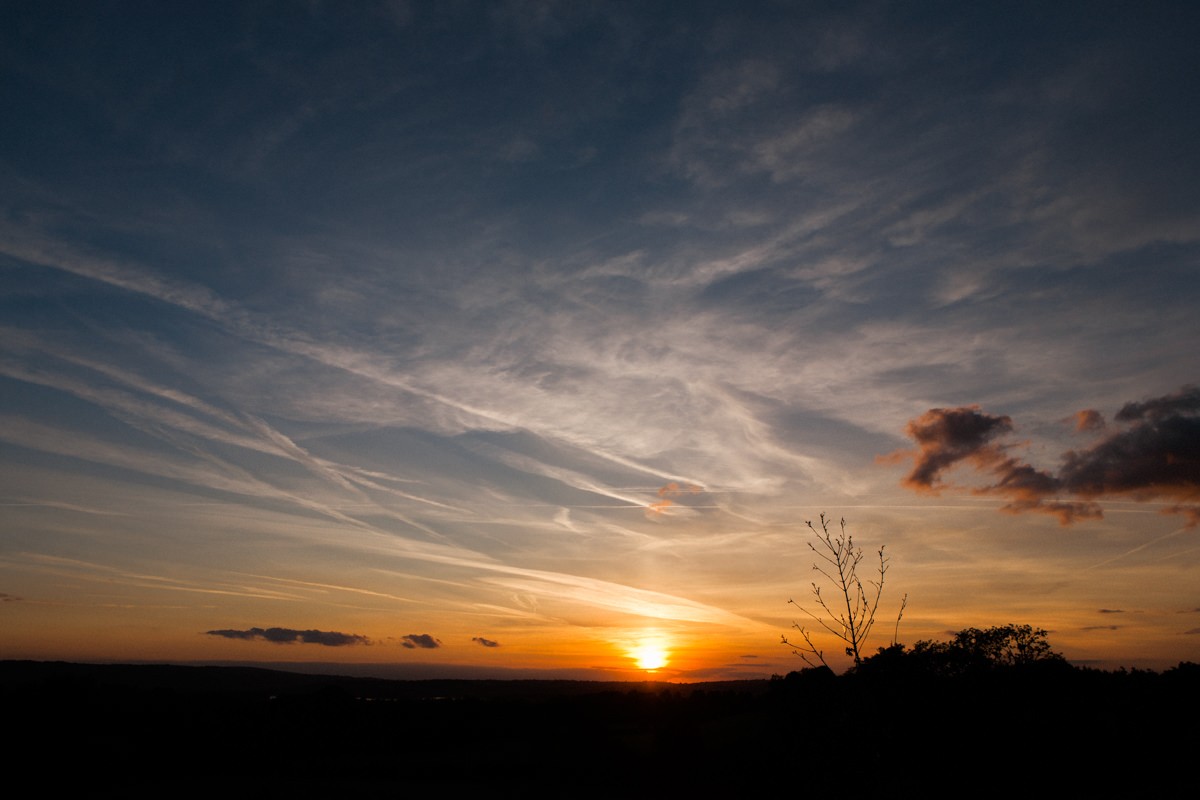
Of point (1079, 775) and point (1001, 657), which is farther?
point (1001, 657)

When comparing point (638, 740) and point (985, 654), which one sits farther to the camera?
point (638, 740)

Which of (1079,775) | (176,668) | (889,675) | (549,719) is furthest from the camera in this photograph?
(176,668)

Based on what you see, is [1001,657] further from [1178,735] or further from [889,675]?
[889,675]

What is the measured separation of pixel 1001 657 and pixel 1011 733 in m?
14.3

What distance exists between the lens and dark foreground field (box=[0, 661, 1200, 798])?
18.7 meters

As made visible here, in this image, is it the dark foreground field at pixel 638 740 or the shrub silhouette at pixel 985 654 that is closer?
the dark foreground field at pixel 638 740

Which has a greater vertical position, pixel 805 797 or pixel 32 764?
pixel 805 797

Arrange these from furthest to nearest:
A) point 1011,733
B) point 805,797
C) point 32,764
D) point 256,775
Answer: point 256,775
point 32,764
point 1011,733
point 805,797

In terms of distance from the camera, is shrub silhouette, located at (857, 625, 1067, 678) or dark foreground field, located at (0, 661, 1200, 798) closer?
dark foreground field, located at (0, 661, 1200, 798)

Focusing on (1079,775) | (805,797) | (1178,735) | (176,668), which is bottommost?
(176,668)

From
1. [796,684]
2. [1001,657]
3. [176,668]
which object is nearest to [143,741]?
[796,684]

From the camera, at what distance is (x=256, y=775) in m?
78.9

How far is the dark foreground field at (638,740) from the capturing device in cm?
1868

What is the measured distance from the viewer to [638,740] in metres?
96.2
